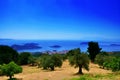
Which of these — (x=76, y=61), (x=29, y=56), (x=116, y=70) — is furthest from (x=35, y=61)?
(x=116, y=70)

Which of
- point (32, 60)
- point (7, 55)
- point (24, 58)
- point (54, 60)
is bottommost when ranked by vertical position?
point (54, 60)

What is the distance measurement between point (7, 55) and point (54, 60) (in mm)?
30686

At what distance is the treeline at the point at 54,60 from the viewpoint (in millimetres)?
50219

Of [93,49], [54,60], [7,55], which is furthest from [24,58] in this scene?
[54,60]

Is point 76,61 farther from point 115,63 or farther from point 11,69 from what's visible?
point 11,69

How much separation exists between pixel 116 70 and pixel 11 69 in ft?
65.5

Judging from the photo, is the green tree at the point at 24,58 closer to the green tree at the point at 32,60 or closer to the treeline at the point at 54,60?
the treeline at the point at 54,60

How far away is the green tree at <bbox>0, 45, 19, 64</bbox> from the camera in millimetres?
91875

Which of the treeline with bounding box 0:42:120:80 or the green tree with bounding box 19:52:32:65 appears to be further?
the green tree with bounding box 19:52:32:65

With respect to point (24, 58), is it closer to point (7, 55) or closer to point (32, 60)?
point (32, 60)

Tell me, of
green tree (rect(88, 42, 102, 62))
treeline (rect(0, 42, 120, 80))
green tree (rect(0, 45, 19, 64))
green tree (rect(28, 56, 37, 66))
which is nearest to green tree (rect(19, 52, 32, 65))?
treeline (rect(0, 42, 120, 80))

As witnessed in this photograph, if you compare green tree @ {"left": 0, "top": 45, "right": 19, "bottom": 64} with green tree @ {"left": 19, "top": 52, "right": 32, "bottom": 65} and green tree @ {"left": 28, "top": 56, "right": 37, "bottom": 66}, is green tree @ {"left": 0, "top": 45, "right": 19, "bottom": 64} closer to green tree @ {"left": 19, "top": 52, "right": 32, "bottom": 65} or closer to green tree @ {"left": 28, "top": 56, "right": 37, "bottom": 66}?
green tree @ {"left": 19, "top": 52, "right": 32, "bottom": 65}

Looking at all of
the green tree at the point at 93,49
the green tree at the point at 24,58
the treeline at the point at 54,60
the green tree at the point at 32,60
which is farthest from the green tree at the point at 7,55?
the green tree at the point at 93,49

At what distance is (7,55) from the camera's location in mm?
93375
